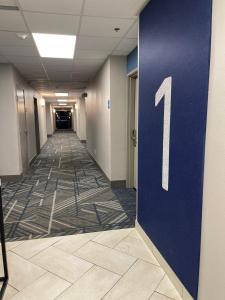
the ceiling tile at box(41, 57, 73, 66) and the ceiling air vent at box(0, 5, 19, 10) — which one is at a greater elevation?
the ceiling tile at box(41, 57, 73, 66)

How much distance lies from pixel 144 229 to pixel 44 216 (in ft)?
5.00

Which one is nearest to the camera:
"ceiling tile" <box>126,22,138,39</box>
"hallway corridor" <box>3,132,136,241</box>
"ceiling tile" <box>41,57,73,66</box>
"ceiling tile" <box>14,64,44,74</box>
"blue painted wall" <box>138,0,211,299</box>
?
"blue painted wall" <box>138,0,211,299</box>

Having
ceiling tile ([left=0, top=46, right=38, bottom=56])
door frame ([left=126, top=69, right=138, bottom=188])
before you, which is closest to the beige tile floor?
door frame ([left=126, top=69, right=138, bottom=188])

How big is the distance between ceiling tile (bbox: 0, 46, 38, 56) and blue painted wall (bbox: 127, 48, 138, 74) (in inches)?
64.5

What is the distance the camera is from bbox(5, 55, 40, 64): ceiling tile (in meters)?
4.18

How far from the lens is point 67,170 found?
237 inches

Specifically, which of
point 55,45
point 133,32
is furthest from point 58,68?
point 133,32

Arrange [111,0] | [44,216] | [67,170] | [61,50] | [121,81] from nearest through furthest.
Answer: [111,0] → [44,216] → [61,50] → [121,81] → [67,170]

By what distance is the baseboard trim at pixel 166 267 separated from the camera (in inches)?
68.8

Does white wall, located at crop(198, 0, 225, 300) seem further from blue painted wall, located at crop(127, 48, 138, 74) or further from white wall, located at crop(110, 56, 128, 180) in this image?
white wall, located at crop(110, 56, 128, 180)

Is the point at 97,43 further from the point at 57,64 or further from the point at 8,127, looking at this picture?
the point at 8,127

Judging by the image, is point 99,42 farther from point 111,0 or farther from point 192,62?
point 192,62

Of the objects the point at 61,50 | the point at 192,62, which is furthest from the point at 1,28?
the point at 192,62

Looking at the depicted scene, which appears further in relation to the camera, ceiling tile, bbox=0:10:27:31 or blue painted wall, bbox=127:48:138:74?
blue painted wall, bbox=127:48:138:74
